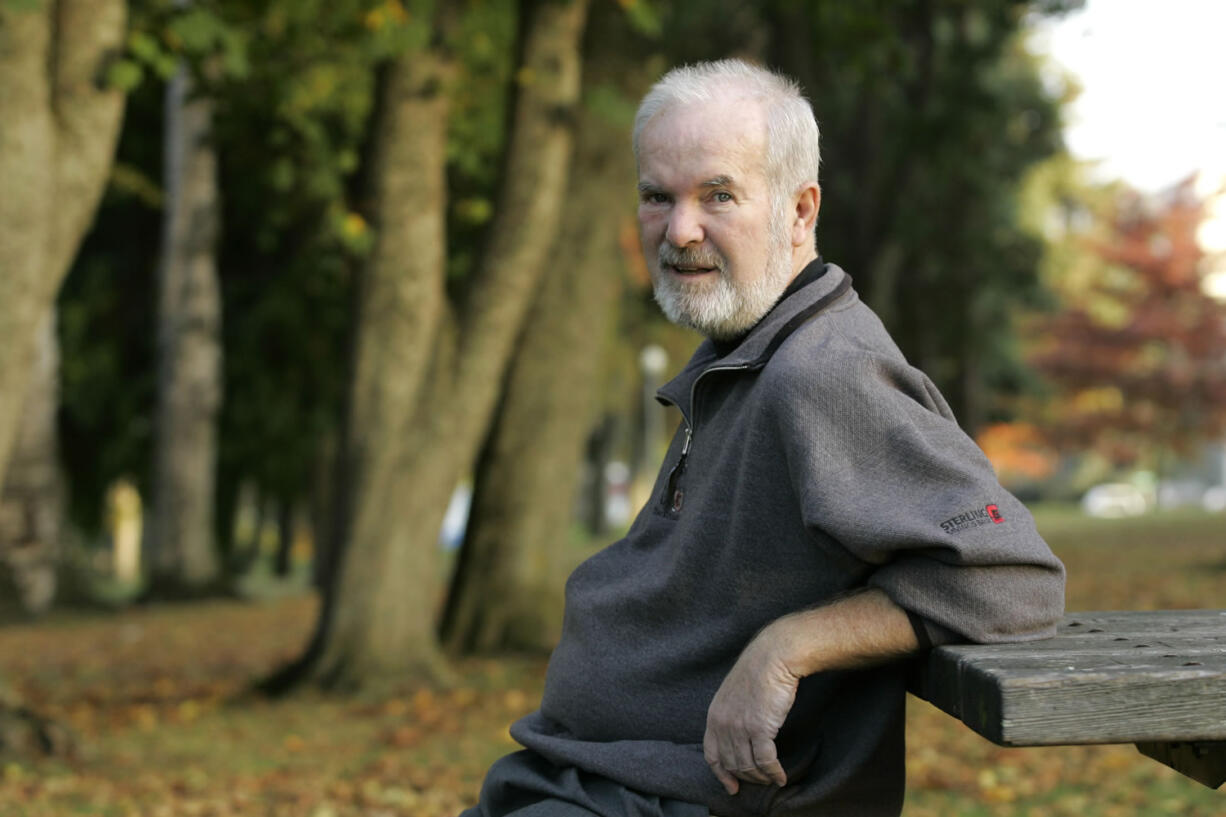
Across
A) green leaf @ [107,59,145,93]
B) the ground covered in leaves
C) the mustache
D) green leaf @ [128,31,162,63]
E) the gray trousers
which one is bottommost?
the ground covered in leaves

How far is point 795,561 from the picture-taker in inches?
95.8

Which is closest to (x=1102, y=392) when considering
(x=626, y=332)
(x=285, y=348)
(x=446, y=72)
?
(x=626, y=332)

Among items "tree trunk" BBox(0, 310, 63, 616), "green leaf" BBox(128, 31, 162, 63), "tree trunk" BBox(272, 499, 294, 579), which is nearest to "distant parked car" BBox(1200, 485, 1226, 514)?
"tree trunk" BBox(272, 499, 294, 579)

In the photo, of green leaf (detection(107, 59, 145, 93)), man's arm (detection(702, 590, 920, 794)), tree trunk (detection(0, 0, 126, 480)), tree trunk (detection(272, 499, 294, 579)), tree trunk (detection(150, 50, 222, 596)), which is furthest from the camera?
tree trunk (detection(272, 499, 294, 579))

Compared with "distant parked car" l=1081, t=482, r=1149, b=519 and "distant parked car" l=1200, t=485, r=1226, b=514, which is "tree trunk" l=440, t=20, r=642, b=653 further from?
"distant parked car" l=1200, t=485, r=1226, b=514

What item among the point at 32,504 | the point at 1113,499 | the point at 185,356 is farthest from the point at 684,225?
the point at 1113,499

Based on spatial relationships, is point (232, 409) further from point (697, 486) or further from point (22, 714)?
point (697, 486)

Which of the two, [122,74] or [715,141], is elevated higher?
[122,74]

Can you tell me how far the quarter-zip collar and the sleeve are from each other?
171mm

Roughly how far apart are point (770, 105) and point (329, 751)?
6.11m

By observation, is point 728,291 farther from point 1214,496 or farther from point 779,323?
point 1214,496

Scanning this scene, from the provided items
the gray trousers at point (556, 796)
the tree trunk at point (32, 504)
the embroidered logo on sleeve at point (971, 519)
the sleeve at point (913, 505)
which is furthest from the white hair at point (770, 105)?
the tree trunk at point (32, 504)

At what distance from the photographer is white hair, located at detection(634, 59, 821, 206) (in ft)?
8.44

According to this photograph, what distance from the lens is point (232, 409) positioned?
21547 millimetres
